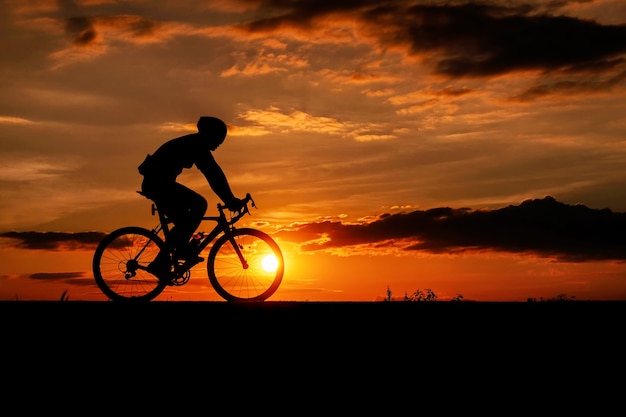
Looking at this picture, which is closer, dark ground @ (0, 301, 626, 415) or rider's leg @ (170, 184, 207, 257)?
dark ground @ (0, 301, 626, 415)

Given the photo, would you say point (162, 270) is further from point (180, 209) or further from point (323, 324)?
point (323, 324)

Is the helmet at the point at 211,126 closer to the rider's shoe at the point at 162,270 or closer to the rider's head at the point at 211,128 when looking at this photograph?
the rider's head at the point at 211,128

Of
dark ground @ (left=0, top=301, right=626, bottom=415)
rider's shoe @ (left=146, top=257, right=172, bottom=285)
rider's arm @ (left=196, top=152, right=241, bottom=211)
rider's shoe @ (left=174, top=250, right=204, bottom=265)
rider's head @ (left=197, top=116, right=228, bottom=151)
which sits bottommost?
dark ground @ (left=0, top=301, right=626, bottom=415)

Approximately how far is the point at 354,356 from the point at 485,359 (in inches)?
49.1

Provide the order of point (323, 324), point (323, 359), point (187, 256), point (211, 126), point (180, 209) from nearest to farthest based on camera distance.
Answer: point (323, 359), point (323, 324), point (211, 126), point (180, 209), point (187, 256)

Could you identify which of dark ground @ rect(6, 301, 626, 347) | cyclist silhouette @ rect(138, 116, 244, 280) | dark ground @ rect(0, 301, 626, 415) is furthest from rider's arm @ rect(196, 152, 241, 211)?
dark ground @ rect(0, 301, 626, 415)

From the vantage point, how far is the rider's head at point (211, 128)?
11812 mm

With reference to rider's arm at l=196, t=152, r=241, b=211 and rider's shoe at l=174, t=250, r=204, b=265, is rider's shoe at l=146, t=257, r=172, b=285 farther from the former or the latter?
rider's arm at l=196, t=152, r=241, b=211

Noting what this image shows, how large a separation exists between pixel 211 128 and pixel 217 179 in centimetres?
83

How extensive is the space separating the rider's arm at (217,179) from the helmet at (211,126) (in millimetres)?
369

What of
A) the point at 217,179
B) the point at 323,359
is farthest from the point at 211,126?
the point at 323,359

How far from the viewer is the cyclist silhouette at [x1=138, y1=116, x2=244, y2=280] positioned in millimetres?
11914

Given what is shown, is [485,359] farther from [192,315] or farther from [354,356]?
[192,315]

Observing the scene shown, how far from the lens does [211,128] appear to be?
11812 millimetres
